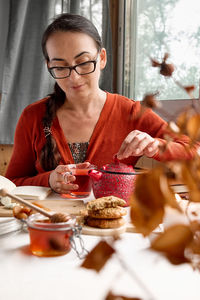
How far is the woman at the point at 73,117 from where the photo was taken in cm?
145

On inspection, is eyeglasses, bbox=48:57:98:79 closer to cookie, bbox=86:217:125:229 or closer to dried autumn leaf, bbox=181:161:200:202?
cookie, bbox=86:217:125:229

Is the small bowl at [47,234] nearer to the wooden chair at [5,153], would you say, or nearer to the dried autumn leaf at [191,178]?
the dried autumn leaf at [191,178]

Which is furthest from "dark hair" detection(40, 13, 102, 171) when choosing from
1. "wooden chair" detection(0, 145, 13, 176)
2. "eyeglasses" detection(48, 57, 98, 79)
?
"wooden chair" detection(0, 145, 13, 176)

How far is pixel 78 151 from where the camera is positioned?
1.53m

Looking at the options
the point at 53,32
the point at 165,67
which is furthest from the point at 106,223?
the point at 53,32

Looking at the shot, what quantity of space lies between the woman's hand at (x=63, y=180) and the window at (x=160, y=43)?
2.79ft

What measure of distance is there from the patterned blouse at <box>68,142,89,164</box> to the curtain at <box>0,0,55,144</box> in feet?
3.82

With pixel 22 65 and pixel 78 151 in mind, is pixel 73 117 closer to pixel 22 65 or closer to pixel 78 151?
pixel 78 151

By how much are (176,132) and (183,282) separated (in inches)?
14.9

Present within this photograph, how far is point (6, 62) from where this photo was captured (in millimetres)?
2588

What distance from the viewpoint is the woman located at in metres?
1.45

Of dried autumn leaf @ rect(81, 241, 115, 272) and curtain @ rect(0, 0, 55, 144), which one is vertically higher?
curtain @ rect(0, 0, 55, 144)

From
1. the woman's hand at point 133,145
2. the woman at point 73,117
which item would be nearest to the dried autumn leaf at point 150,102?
the woman's hand at point 133,145

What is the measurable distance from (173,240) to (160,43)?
2309 mm
